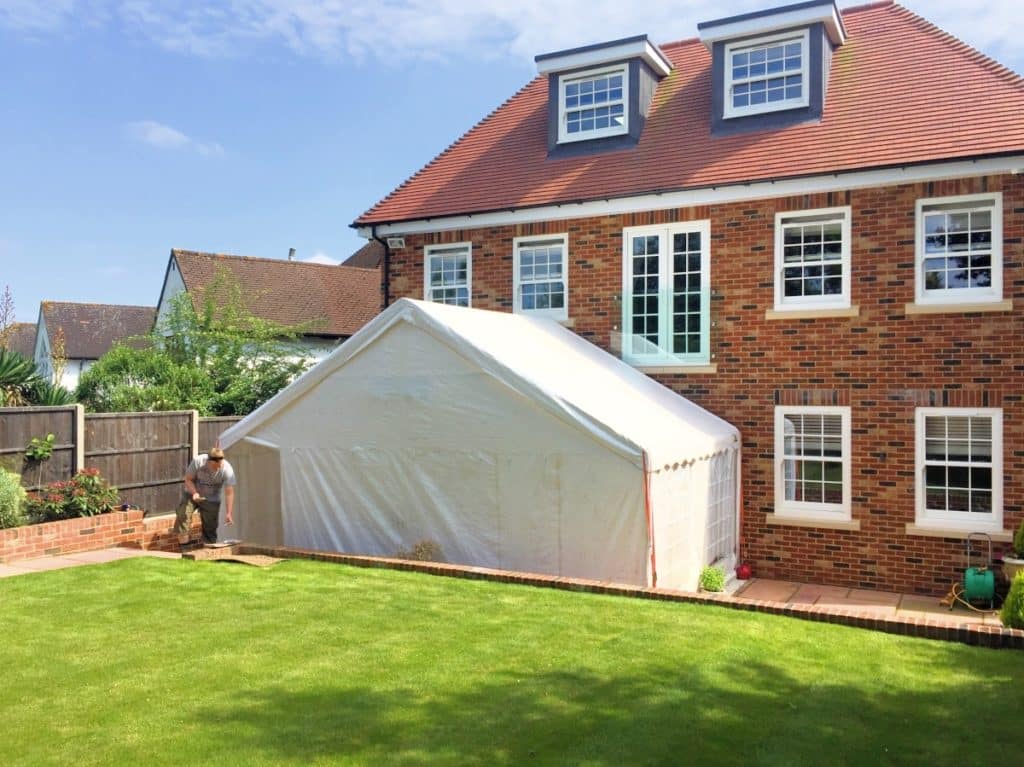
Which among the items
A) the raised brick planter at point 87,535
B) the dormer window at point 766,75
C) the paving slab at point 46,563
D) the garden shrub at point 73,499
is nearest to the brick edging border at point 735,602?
the paving slab at point 46,563

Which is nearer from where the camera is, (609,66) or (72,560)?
(72,560)

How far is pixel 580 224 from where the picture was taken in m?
15.2

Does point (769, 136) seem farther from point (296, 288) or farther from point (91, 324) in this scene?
point (91, 324)

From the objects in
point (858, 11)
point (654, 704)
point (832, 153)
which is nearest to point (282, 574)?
point (654, 704)

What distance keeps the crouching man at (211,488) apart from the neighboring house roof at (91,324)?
35.6 metres

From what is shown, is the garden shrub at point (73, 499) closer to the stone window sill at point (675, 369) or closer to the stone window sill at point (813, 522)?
the stone window sill at point (675, 369)

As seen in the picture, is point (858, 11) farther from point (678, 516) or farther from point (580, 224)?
point (678, 516)

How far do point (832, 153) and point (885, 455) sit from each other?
14.6 ft

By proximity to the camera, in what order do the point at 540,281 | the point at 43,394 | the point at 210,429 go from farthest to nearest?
the point at 210,429
the point at 43,394
the point at 540,281

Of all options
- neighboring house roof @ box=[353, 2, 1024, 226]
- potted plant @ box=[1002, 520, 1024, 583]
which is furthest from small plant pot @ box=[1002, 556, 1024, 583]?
neighboring house roof @ box=[353, 2, 1024, 226]

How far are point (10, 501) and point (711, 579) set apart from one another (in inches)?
361

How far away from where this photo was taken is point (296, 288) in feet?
118

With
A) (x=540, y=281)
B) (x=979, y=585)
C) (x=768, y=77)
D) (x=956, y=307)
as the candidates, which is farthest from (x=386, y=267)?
(x=979, y=585)

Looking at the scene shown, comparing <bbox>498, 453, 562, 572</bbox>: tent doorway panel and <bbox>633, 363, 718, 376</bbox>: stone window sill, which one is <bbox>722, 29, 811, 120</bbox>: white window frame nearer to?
<bbox>633, 363, 718, 376</bbox>: stone window sill
